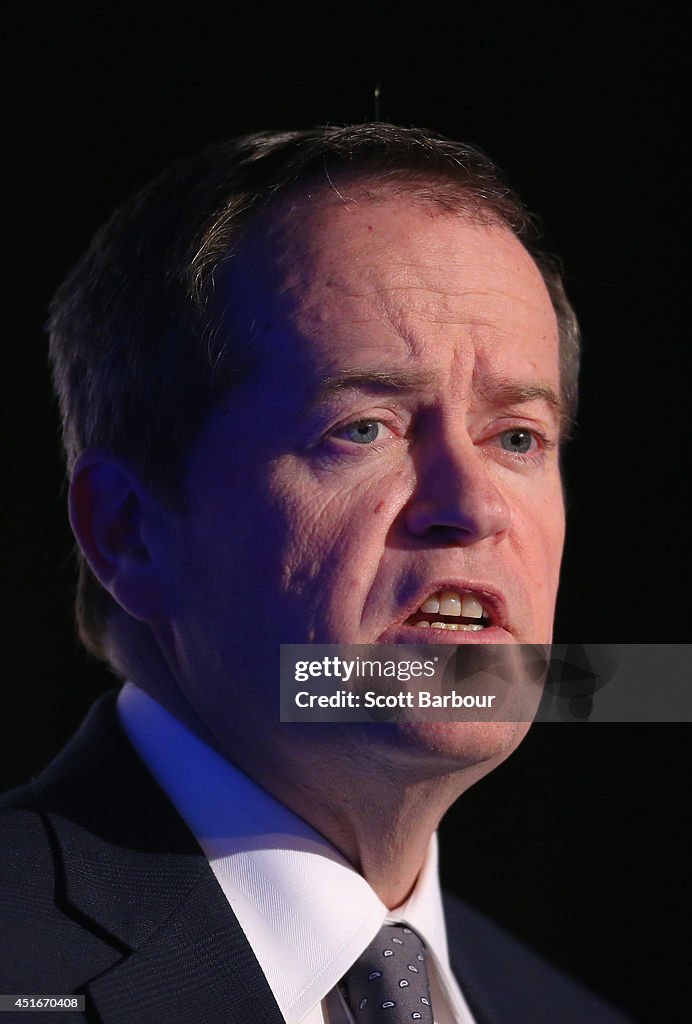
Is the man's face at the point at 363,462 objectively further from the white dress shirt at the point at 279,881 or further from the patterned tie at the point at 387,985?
the patterned tie at the point at 387,985

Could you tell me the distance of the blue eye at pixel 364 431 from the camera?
154 cm

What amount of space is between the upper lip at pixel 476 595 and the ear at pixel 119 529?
0.39 metres

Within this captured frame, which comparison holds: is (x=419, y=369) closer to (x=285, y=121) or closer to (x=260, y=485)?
(x=260, y=485)

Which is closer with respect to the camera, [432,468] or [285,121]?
[432,468]

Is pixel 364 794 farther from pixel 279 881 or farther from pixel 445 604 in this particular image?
pixel 445 604

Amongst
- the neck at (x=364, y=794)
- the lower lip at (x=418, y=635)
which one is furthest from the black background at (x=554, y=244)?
the lower lip at (x=418, y=635)

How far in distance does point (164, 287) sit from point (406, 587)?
0.58 meters

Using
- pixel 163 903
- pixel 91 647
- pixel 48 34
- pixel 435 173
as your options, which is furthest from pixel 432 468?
pixel 48 34

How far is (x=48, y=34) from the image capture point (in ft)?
7.15

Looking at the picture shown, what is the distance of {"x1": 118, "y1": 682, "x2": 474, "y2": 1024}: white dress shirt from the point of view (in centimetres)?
146

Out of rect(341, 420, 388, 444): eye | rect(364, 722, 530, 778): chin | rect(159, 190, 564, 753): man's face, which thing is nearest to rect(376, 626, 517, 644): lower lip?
rect(159, 190, 564, 753): man's face

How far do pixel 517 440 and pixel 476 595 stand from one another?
0.26 meters

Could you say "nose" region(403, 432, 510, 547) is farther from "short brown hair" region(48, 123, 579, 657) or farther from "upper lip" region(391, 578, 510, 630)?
"short brown hair" region(48, 123, 579, 657)

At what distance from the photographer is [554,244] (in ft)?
7.62
